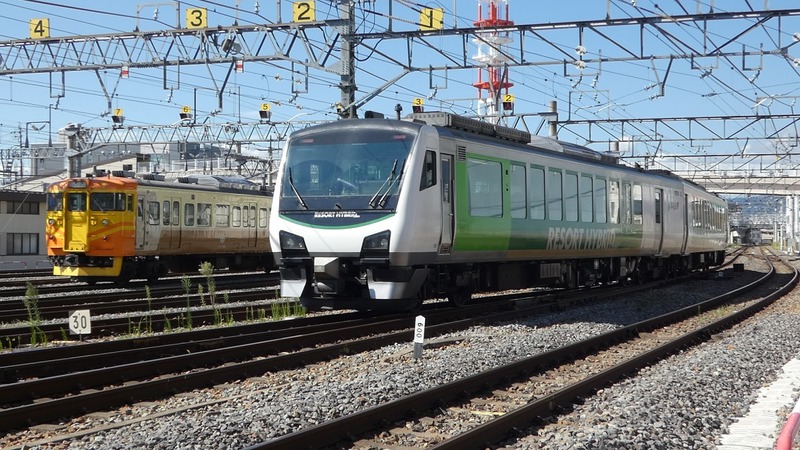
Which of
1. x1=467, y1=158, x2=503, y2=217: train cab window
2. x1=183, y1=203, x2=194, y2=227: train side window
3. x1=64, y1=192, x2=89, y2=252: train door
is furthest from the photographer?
x1=183, y1=203, x2=194, y2=227: train side window

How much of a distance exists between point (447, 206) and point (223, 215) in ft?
49.4

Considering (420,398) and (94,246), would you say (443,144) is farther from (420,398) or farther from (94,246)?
(94,246)

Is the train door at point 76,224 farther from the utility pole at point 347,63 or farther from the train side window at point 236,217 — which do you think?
the utility pole at point 347,63

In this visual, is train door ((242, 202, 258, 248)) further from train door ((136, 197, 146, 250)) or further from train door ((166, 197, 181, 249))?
train door ((136, 197, 146, 250))

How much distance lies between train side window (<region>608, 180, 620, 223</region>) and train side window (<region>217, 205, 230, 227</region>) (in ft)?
40.0

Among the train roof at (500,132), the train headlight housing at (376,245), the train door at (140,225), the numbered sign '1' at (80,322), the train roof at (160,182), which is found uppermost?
the train roof at (500,132)

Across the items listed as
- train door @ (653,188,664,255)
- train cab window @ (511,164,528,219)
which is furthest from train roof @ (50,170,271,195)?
train door @ (653,188,664,255)

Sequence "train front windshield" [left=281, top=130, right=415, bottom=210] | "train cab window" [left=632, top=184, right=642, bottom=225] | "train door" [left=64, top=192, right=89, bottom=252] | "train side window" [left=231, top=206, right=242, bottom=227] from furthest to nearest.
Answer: "train side window" [left=231, top=206, right=242, bottom=227], "train door" [left=64, top=192, right=89, bottom=252], "train cab window" [left=632, top=184, right=642, bottom=225], "train front windshield" [left=281, top=130, right=415, bottom=210]

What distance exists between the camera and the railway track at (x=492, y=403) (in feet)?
22.2

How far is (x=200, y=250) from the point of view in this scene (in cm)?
2708

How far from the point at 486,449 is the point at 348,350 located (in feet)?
15.9

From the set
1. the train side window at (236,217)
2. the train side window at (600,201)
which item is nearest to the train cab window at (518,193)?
the train side window at (600,201)

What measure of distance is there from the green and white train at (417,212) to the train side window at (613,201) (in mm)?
2392

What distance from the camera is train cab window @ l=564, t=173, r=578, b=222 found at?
18.7 metres
